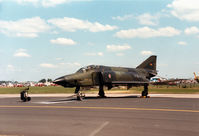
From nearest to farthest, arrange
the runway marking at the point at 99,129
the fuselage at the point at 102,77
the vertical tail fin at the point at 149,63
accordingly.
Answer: the runway marking at the point at 99,129
the fuselage at the point at 102,77
the vertical tail fin at the point at 149,63

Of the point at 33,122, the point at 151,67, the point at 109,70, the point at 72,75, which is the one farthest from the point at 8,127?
the point at 151,67

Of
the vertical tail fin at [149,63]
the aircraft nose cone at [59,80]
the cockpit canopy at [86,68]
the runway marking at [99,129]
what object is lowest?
the runway marking at [99,129]

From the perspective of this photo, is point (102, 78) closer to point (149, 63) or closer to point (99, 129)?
point (149, 63)

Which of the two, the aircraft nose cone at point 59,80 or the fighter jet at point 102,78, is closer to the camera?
the aircraft nose cone at point 59,80

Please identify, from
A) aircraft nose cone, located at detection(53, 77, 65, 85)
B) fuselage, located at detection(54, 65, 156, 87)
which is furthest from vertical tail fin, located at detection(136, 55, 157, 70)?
aircraft nose cone, located at detection(53, 77, 65, 85)

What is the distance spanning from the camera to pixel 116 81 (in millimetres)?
22609

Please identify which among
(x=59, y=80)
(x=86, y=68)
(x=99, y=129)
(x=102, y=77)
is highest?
(x=86, y=68)

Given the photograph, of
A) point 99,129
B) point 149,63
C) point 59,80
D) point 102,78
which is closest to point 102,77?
point 102,78

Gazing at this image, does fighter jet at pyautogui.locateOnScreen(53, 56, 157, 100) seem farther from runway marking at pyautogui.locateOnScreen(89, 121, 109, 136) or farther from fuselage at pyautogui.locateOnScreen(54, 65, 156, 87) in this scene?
runway marking at pyautogui.locateOnScreen(89, 121, 109, 136)

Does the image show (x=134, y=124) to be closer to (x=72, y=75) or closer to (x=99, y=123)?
(x=99, y=123)

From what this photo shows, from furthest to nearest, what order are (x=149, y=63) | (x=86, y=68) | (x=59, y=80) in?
(x=149, y=63), (x=86, y=68), (x=59, y=80)

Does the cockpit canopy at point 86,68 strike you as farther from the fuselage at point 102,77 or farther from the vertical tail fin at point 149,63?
the vertical tail fin at point 149,63

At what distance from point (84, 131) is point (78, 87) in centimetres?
1245

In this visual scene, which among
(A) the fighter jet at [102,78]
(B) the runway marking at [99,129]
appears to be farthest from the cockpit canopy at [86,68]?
(B) the runway marking at [99,129]
